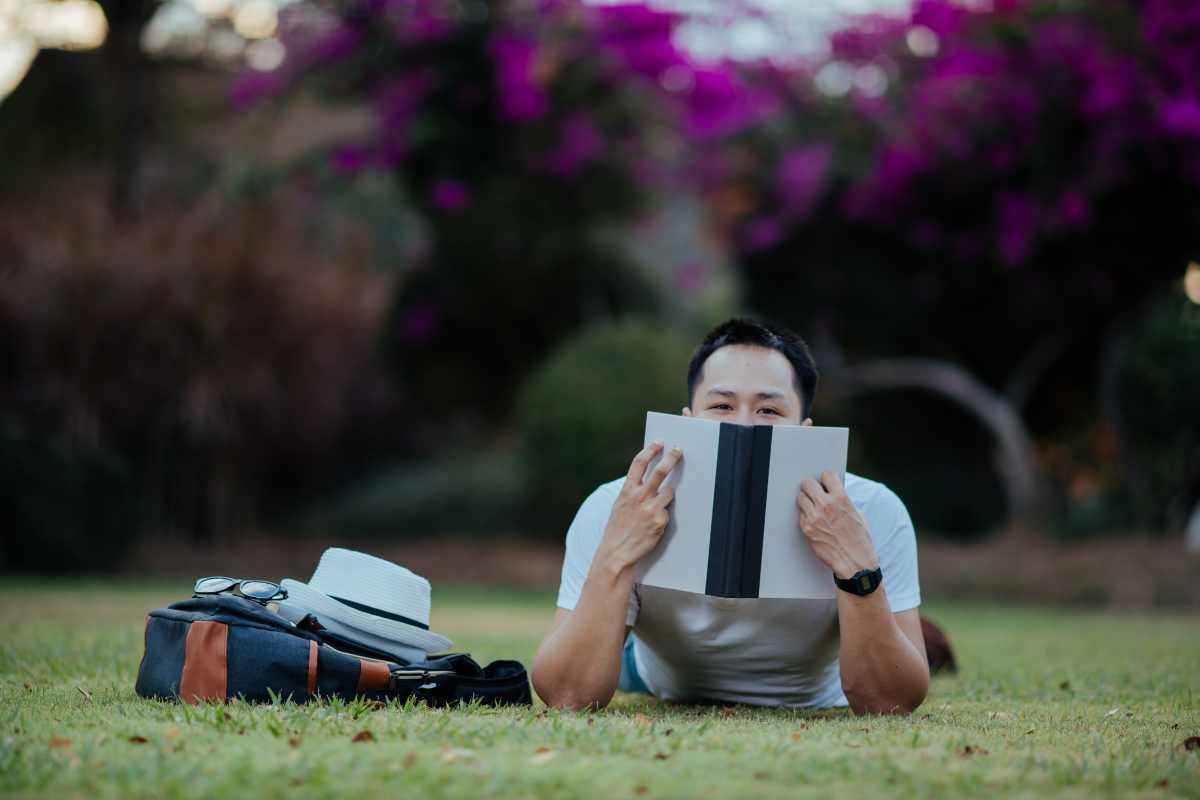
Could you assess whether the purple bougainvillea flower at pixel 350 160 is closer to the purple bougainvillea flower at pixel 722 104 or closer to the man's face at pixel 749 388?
the purple bougainvillea flower at pixel 722 104

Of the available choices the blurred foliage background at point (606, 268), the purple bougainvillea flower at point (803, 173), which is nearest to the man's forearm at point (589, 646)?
the blurred foliage background at point (606, 268)

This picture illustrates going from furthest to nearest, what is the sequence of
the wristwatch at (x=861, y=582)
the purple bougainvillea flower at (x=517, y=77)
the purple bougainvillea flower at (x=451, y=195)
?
the purple bougainvillea flower at (x=451, y=195) → the purple bougainvillea flower at (x=517, y=77) → the wristwatch at (x=861, y=582)

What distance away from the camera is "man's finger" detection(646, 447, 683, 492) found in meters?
3.67

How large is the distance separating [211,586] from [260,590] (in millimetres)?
205

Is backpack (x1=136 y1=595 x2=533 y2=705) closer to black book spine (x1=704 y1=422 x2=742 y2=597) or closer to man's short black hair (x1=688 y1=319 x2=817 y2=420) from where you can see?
black book spine (x1=704 y1=422 x2=742 y2=597)

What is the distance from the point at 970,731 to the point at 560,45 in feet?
33.3

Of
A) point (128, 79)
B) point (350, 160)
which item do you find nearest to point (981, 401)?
point (350, 160)

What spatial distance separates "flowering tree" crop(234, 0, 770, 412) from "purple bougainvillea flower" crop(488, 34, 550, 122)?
0.02 meters

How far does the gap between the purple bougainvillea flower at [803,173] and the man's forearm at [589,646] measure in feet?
28.7

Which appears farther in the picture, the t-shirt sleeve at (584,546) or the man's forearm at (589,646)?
the t-shirt sleeve at (584,546)

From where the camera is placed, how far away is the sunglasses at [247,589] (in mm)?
3969

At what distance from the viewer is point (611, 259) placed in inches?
563

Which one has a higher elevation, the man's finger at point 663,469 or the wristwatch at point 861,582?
the man's finger at point 663,469

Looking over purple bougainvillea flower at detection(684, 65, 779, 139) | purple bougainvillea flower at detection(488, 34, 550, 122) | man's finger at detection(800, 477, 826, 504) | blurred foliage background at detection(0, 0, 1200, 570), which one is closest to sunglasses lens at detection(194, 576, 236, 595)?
man's finger at detection(800, 477, 826, 504)
